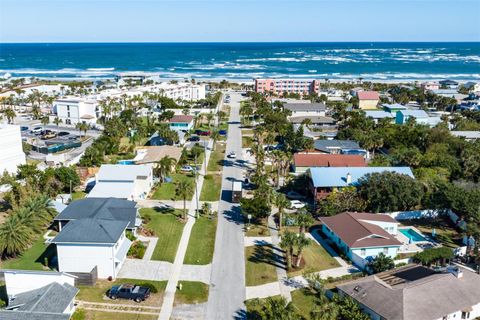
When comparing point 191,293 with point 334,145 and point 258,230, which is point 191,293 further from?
point 334,145

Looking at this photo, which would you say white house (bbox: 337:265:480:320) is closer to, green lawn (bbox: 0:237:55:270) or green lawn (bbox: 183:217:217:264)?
green lawn (bbox: 183:217:217:264)

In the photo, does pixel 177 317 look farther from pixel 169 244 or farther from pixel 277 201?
pixel 277 201

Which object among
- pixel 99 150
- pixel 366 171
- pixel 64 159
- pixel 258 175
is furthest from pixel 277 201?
pixel 64 159

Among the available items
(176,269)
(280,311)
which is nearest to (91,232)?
(176,269)

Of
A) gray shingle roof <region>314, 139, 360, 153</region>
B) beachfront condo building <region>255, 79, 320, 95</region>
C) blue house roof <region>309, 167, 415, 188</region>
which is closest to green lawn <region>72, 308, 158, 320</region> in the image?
blue house roof <region>309, 167, 415, 188</region>

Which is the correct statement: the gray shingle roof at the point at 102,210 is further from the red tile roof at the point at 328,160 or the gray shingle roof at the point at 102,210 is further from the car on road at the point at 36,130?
the car on road at the point at 36,130
